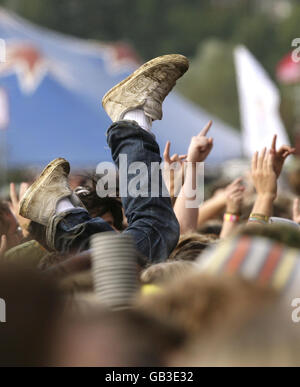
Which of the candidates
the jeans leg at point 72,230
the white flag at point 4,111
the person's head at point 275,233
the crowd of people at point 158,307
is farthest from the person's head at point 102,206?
the white flag at point 4,111

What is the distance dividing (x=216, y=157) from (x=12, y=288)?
968cm

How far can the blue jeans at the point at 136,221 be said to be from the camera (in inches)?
76.4

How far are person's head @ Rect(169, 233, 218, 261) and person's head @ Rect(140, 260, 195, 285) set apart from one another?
1.03ft

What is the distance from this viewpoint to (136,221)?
1982 millimetres

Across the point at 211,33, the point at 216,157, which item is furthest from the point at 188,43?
the point at 216,157

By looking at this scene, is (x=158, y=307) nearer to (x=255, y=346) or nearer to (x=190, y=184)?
(x=255, y=346)

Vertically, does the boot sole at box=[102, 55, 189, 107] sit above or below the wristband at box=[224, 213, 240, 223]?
above

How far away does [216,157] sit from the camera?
35.4 feet

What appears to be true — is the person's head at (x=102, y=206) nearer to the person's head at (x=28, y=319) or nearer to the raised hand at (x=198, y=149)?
the raised hand at (x=198, y=149)

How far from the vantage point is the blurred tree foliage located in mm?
32750

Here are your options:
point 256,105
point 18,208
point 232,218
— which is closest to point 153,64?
point 18,208

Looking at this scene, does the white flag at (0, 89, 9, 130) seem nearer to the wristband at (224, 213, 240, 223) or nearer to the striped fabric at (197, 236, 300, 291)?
the wristband at (224, 213, 240, 223)

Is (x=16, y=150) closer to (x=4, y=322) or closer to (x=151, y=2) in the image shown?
(x=4, y=322)

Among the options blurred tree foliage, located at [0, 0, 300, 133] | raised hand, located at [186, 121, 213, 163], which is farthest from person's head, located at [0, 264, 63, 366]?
blurred tree foliage, located at [0, 0, 300, 133]
